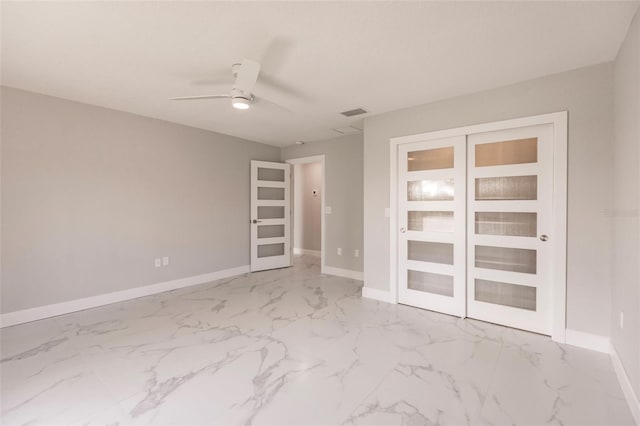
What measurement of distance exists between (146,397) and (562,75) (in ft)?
13.9

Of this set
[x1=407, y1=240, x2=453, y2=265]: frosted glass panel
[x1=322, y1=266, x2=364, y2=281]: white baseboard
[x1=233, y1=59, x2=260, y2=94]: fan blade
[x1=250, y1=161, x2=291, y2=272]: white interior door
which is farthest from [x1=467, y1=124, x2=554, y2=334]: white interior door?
[x1=250, y1=161, x2=291, y2=272]: white interior door

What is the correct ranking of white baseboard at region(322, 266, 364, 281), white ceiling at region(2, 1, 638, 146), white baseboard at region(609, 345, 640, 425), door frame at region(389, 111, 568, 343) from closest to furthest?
white baseboard at region(609, 345, 640, 425)
white ceiling at region(2, 1, 638, 146)
door frame at region(389, 111, 568, 343)
white baseboard at region(322, 266, 364, 281)

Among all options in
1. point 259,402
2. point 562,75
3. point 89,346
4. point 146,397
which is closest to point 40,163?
point 89,346

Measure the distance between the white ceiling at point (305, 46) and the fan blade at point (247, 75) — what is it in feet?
0.65

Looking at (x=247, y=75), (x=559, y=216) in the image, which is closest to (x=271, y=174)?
(x=247, y=75)

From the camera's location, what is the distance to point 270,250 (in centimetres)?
582

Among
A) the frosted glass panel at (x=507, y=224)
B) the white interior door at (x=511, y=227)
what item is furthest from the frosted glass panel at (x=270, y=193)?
the frosted glass panel at (x=507, y=224)

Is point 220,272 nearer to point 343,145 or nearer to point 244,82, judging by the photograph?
point 343,145

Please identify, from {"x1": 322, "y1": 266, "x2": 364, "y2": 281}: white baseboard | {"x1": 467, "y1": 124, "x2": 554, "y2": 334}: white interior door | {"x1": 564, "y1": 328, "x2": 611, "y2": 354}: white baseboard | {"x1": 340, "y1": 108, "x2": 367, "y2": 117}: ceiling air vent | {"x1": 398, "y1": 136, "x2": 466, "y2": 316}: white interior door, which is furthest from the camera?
{"x1": 322, "y1": 266, "x2": 364, "y2": 281}: white baseboard

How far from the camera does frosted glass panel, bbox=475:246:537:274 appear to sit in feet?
9.53

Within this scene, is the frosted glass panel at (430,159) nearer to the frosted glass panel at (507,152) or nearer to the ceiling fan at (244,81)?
the frosted glass panel at (507,152)

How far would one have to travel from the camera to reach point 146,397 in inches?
75.3

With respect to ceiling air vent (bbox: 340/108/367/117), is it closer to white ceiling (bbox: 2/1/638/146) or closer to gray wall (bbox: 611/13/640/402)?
white ceiling (bbox: 2/1/638/146)

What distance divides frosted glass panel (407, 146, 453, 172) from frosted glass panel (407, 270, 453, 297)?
4.24ft
